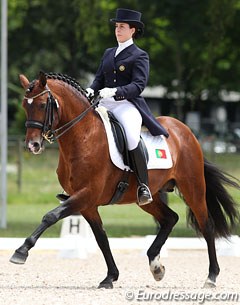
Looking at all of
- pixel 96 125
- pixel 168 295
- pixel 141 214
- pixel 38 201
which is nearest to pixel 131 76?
pixel 96 125

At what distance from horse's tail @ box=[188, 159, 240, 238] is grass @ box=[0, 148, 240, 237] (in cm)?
155

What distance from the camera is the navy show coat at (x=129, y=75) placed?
8734 mm

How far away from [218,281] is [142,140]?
1690 millimetres

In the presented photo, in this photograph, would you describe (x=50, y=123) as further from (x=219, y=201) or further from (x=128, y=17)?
(x=219, y=201)

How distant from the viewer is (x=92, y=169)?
27.7 feet

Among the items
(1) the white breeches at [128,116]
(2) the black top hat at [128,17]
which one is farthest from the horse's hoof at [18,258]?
(2) the black top hat at [128,17]

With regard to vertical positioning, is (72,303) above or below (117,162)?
below

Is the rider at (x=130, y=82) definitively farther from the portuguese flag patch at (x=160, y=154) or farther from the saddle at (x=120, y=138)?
the portuguese flag patch at (x=160, y=154)

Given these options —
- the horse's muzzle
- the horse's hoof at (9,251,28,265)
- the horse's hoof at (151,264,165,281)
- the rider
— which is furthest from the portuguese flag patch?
the horse's hoof at (9,251,28,265)

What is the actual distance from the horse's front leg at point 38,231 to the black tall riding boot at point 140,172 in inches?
33.5

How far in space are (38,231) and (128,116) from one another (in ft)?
4.85

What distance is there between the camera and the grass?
619 inches

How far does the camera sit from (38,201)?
22094 millimetres

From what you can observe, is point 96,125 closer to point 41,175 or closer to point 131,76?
point 131,76
